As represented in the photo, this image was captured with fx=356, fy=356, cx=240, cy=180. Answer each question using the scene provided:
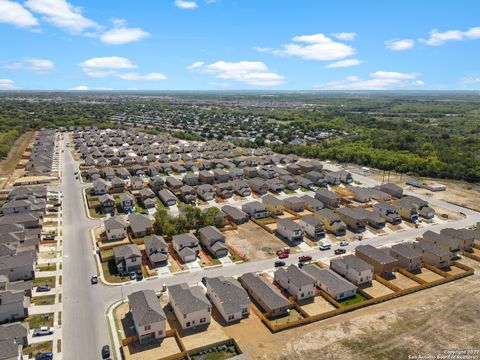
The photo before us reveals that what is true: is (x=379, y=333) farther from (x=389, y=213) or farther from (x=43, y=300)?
(x=43, y=300)

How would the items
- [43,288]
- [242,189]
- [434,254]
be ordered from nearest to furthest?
[43,288] < [434,254] < [242,189]

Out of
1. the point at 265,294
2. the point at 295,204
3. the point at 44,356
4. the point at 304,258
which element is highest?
the point at 295,204

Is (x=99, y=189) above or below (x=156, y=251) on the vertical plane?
above

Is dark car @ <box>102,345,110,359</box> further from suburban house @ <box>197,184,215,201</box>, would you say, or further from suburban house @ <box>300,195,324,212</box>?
suburban house @ <box>300,195,324,212</box>

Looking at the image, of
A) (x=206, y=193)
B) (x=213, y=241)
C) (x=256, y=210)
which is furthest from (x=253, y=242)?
(x=206, y=193)

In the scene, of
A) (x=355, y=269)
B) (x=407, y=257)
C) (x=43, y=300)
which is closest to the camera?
(x=43, y=300)

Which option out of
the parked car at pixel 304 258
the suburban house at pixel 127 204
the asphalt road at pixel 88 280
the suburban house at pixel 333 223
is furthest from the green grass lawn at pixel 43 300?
the suburban house at pixel 333 223

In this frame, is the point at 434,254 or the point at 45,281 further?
the point at 434,254
